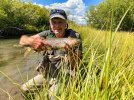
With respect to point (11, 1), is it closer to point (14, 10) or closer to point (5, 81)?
point (14, 10)

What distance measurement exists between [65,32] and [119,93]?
105 inches

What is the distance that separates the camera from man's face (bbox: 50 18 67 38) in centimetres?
511

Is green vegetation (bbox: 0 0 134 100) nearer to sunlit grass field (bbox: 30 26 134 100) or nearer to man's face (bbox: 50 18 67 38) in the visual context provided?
sunlit grass field (bbox: 30 26 134 100)

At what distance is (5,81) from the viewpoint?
899cm

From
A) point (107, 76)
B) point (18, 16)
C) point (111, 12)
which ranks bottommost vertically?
point (18, 16)

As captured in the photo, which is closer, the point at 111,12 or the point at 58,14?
the point at 111,12

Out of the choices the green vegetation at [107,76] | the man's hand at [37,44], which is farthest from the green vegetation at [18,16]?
the green vegetation at [107,76]

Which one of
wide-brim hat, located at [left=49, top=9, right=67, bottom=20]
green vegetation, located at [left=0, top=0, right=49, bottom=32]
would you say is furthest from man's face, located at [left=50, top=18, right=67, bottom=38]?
green vegetation, located at [left=0, top=0, right=49, bottom=32]

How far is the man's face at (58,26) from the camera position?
5109 millimetres

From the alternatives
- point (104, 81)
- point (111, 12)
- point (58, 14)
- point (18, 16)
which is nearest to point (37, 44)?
point (58, 14)

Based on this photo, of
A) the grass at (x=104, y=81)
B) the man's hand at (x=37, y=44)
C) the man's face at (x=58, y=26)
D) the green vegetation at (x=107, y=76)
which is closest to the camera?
the green vegetation at (x=107, y=76)

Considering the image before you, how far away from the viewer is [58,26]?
5.15 metres

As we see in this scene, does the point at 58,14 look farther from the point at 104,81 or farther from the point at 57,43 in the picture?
the point at 104,81

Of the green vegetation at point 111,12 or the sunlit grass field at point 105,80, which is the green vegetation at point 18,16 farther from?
the sunlit grass field at point 105,80
